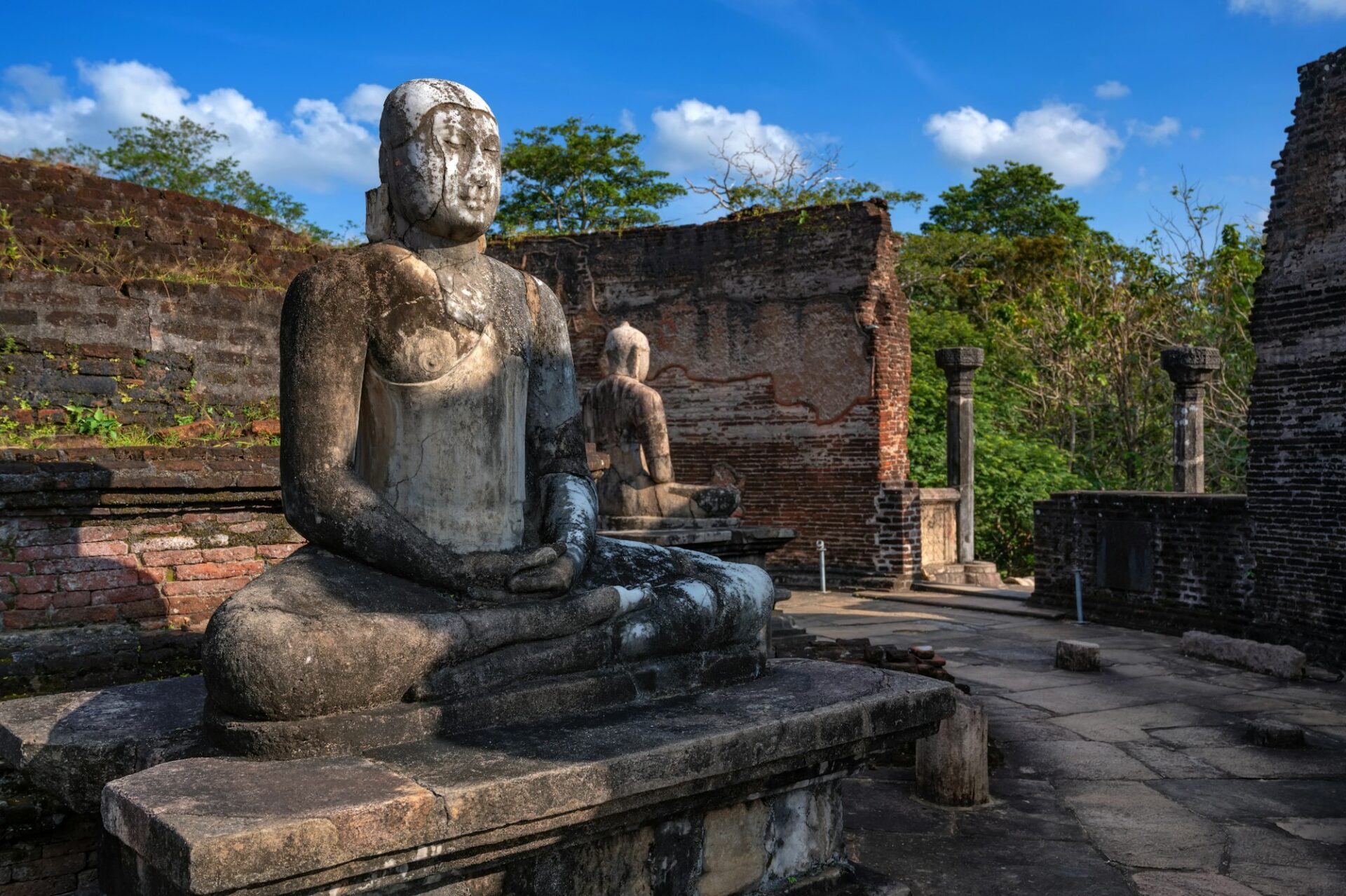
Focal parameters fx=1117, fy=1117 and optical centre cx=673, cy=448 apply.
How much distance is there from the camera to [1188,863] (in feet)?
12.6

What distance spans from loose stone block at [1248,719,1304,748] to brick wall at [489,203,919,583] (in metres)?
7.45

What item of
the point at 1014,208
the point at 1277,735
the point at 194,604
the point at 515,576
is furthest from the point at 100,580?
the point at 1014,208

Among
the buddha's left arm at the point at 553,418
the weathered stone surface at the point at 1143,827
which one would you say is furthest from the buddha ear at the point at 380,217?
the weathered stone surface at the point at 1143,827

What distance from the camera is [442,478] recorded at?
292cm

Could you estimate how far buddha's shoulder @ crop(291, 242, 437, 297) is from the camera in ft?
9.23

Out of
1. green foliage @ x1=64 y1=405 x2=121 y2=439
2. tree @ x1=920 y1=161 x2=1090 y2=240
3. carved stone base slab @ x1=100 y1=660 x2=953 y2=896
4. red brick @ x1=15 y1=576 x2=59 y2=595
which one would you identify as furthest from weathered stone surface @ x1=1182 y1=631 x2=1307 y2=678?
tree @ x1=920 y1=161 x2=1090 y2=240

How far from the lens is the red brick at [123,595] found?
4.83 m

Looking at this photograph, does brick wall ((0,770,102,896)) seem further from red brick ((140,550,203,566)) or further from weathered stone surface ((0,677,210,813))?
red brick ((140,550,203,566))

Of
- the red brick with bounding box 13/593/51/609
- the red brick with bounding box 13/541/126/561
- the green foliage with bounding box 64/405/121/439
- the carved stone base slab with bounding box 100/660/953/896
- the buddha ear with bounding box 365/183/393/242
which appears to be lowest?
the carved stone base slab with bounding box 100/660/953/896

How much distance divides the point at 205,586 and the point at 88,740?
2768 mm

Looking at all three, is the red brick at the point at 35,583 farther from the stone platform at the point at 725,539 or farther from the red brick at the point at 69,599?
the stone platform at the point at 725,539

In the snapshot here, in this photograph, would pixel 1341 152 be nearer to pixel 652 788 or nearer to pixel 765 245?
pixel 765 245

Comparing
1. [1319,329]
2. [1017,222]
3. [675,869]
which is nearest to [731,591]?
[675,869]

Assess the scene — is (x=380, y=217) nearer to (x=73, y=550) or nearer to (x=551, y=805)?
(x=551, y=805)
